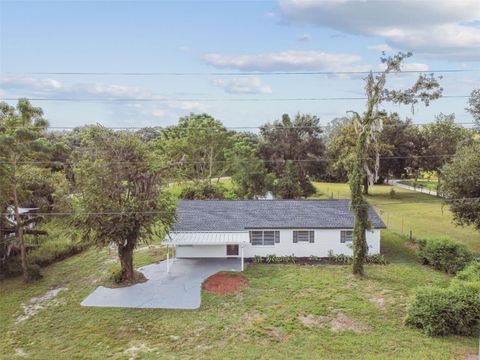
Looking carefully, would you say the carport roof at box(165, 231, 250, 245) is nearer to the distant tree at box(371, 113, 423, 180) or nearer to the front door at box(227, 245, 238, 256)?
the front door at box(227, 245, 238, 256)

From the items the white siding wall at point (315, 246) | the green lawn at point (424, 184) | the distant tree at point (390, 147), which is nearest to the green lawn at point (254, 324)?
the white siding wall at point (315, 246)

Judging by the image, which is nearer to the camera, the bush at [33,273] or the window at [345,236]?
the bush at [33,273]

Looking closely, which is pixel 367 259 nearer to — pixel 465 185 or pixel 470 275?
pixel 470 275

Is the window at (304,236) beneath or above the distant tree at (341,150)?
beneath

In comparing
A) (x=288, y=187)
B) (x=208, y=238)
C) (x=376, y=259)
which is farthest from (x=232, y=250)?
(x=288, y=187)

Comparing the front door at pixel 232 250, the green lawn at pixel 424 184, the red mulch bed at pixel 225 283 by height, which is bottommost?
the red mulch bed at pixel 225 283

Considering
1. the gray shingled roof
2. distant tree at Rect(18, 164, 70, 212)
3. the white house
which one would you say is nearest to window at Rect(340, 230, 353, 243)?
the white house

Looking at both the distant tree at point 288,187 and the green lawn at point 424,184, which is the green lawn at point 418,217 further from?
the distant tree at point 288,187
